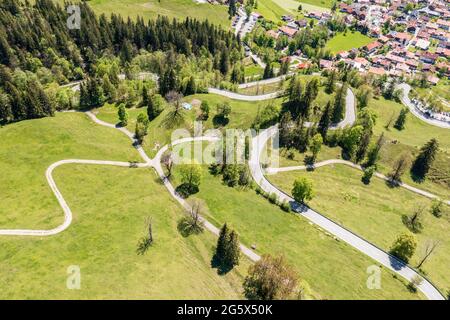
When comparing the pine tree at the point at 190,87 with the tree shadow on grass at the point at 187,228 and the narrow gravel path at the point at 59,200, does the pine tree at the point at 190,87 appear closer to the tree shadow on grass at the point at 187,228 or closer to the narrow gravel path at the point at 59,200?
the narrow gravel path at the point at 59,200

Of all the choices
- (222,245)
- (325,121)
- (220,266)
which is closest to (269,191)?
(222,245)

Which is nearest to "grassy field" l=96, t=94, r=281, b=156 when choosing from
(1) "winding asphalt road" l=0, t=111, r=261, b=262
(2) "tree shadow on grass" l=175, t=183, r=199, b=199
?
(1) "winding asphalt road" l=0, t=111, r=261, b=262

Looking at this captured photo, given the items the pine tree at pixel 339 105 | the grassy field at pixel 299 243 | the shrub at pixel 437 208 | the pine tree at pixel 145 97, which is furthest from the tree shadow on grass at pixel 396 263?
the pine tree at pixel 145 97

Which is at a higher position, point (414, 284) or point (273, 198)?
point (273, 198)

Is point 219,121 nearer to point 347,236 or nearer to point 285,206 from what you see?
point 285,206

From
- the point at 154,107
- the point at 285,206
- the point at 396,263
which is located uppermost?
the point at 154,107

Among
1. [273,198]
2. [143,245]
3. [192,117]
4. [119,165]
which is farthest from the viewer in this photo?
[192,117]

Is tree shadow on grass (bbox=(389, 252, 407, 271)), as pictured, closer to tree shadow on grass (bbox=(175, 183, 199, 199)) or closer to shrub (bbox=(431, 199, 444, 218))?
shrub (bbox=(431, 199, 444, 218))
